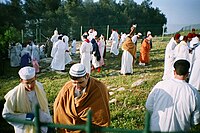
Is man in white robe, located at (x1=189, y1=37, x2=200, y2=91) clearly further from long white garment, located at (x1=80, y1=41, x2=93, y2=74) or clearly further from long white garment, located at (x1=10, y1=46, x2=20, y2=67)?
long white garment, located at (x1=10, y1=46, x2=20, y2=67)

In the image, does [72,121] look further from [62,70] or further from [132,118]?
[62,70]

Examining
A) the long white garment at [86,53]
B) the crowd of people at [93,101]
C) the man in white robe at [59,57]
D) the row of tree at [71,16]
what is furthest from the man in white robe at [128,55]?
the row of tree at [71,16]

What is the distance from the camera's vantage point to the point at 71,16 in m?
29.5

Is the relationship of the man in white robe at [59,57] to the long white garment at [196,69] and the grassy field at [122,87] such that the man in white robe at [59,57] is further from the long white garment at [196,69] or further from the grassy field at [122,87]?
the long white garment at [196,69]

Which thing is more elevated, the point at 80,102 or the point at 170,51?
the point at 170,51

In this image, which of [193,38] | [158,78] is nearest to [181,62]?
[158,78]

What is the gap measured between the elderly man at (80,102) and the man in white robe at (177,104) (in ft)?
2.11

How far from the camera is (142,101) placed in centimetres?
685

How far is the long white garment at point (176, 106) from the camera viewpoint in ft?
8.91

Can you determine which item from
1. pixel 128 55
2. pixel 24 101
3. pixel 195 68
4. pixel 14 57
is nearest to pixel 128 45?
pixel 128 55

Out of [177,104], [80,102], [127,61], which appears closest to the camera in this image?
→ [177,104]

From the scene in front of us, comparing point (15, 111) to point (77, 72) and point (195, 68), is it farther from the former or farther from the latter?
point (195, 68)

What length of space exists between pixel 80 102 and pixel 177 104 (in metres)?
1.11

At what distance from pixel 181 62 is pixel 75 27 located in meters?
25.6
